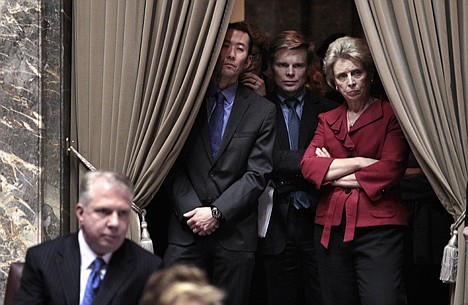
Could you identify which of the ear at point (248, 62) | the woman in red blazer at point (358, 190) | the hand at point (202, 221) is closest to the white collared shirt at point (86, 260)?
the hand at point (202, 221)

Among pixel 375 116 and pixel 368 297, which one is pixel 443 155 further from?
pixel 368 297

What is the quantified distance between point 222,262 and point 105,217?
58.6 inches

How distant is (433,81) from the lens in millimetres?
4738

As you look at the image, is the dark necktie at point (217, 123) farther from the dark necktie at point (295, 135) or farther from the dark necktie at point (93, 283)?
the dark necktie at point (93, 283)

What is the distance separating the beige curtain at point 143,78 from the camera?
16.0 ft

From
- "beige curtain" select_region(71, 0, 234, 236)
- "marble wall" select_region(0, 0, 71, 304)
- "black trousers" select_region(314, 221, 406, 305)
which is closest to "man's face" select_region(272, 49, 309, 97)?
"beige curtain" select_region(71, 0, 234, 236)

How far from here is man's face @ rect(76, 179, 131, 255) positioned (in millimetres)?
3486

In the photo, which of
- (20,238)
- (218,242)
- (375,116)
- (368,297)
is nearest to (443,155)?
(375,116)

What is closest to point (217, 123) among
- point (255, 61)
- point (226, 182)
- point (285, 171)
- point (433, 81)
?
point (226, 182)

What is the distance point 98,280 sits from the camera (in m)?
3.55

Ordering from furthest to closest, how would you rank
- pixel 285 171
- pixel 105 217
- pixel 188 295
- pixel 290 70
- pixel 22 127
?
pixel 290 70
pixel 285 171
pixel 22 127
pixel 105 217
pixel 188 295

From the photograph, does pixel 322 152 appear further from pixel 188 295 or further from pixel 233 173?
pixel 188 295

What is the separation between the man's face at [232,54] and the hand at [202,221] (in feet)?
2.50

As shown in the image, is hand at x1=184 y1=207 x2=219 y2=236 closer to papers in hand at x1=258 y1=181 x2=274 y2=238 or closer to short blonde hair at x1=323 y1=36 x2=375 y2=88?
papers in hand at x1=258 y1=181 x2=274 y2=238
